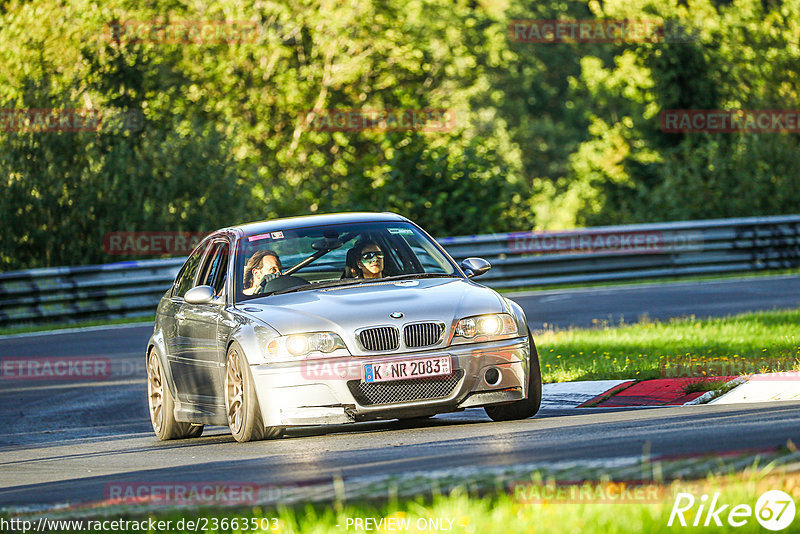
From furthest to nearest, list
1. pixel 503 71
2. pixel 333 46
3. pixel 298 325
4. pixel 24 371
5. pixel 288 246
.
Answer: pixel 503 71 < pixel 333 46 < pixel 24 371 < pixel 288 246 < pixel 298 325

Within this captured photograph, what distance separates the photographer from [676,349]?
13102 mm

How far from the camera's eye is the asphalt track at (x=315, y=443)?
7301mm

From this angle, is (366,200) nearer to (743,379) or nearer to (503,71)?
(743,379)

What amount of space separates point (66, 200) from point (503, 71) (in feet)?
133

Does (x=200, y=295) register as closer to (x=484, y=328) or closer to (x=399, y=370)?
(x=399, y=370)

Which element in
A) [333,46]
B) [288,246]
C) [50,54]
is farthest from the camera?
[333,46]

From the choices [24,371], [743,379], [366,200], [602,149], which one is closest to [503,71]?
[602,149]

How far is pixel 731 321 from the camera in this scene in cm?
1536

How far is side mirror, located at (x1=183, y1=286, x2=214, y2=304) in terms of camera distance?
33.4ft

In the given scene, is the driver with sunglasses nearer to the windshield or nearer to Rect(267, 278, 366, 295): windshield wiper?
the windshield

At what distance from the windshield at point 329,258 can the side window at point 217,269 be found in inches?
9.9
